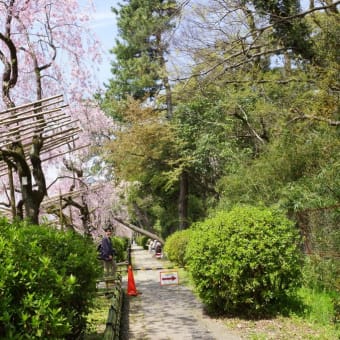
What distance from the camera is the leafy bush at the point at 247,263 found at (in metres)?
7.72

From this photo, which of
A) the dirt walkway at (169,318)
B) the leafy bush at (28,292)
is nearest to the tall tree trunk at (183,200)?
the dirt walkway at (169,318)

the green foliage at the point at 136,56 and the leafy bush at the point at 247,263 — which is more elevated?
the green foliage at the point at 136,56

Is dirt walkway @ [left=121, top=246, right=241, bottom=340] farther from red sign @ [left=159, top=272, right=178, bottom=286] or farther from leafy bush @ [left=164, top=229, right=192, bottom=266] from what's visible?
leafy bush @ [left=164, top=229, right=192, bottom=266]

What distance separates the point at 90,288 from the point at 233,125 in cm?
1322

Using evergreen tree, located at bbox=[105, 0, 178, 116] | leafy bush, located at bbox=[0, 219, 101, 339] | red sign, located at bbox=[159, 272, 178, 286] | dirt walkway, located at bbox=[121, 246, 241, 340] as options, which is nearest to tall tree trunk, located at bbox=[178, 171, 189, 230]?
evergreen tree, located at bbox=[105, 0, 178, 116]

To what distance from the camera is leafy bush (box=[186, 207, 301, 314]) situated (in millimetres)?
7723

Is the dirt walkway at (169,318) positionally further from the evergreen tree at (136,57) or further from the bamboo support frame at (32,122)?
the evergreen tree at (136,57)

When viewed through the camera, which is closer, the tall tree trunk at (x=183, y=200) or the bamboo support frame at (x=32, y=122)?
the bamboo support frame at (x=32, y=122)

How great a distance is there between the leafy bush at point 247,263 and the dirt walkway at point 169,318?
57 cm

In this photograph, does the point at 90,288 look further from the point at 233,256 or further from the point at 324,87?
the point at 324,87

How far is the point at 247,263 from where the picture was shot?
25.3ft

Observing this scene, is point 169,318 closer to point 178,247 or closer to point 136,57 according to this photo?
point 178,247

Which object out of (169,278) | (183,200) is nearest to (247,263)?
(169,278)

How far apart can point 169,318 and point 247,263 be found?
6.46 ft
